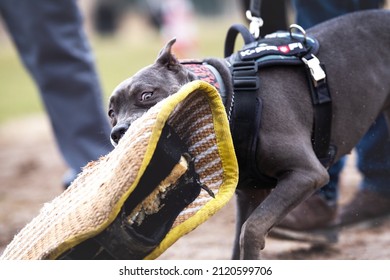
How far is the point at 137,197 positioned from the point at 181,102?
371mm

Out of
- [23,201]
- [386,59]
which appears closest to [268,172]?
[386,59]

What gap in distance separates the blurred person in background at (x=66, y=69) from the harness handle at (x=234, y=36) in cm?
115

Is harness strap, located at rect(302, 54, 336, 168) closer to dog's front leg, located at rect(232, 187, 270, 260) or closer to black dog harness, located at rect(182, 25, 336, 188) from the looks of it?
black dog harness, located at rect(182, 25, 336, 188)

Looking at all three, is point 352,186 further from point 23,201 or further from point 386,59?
point 23,201

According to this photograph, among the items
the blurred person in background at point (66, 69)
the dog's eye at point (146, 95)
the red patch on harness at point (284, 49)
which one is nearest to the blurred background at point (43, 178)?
the blurred person in background at point (66, 69)

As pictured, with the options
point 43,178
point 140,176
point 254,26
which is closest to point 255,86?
point 254,26

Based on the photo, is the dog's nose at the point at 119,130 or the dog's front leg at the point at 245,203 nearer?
the dog's nose at the point at 119,130

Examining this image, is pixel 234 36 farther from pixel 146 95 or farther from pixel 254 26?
pixel 146 95

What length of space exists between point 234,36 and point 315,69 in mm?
453

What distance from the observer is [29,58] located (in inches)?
170

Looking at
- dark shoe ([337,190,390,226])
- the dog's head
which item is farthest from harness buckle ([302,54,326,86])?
dark shoe ([337,190,390,226])

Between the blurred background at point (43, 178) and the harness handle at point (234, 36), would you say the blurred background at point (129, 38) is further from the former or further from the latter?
the harness handle at point (234, 36)

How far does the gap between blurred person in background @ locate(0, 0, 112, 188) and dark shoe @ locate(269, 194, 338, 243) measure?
3.76 feet

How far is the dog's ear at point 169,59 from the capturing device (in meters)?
2.88
